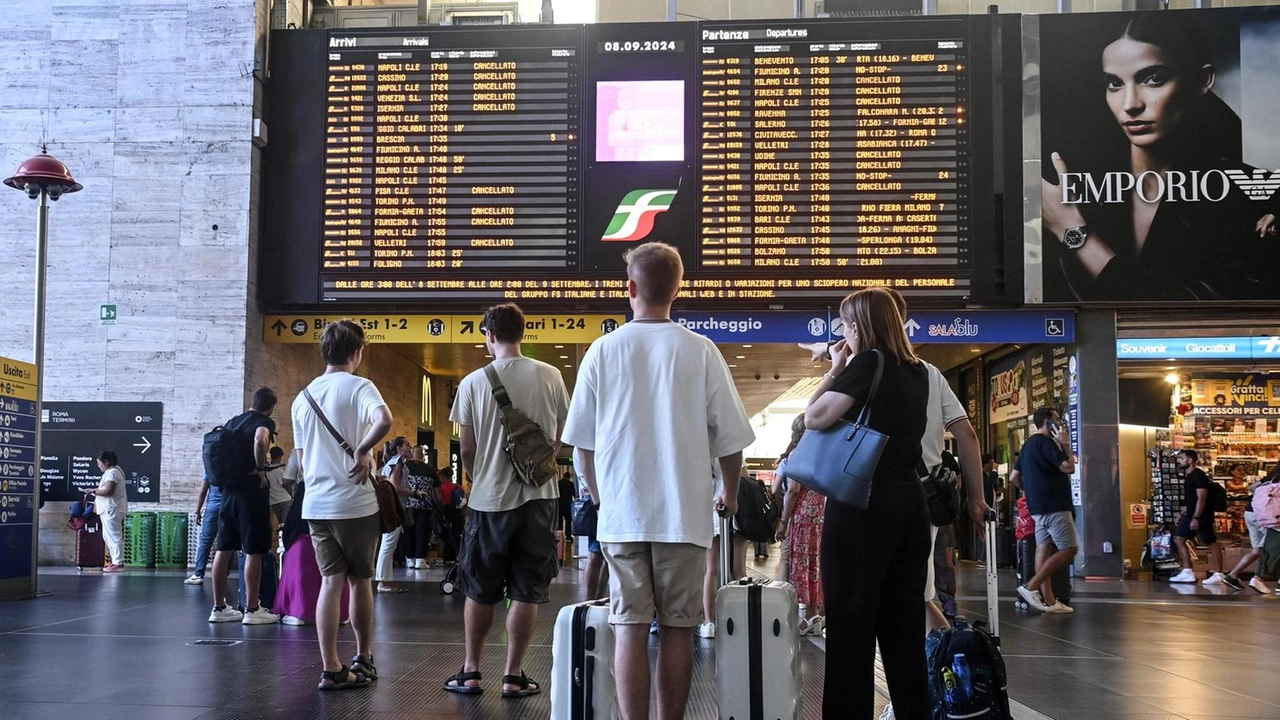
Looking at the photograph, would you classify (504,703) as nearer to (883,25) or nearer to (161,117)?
(883,25)

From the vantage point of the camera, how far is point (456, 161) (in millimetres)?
12570

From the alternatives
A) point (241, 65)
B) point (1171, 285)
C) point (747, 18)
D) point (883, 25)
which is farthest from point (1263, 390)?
point (241, 65)

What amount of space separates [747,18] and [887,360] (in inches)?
426

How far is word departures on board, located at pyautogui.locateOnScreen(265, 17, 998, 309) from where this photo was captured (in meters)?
12.2

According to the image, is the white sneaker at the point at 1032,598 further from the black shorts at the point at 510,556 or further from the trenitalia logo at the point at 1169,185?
the black shorts at the point at 510,556

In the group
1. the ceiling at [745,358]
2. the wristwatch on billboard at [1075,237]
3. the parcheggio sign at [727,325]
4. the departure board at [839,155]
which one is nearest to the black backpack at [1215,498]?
the ceiling at [745,358]

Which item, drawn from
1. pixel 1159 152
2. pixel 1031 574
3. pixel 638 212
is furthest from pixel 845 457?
Answer: pixel 1159 152

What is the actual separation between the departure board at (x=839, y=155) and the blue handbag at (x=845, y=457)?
8587 millimetres

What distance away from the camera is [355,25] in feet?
45.8

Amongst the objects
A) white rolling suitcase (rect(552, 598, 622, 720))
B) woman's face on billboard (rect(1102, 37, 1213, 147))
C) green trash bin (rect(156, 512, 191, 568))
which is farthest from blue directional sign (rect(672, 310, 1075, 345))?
white rolling suitcase (rect(552, 598, 622, 720))

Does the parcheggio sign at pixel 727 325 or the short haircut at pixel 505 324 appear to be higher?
the parcheggio sign at pixel 727 325

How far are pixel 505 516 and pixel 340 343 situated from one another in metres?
1.32

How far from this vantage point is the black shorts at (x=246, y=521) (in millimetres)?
7707

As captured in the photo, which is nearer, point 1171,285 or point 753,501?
point 753,501
